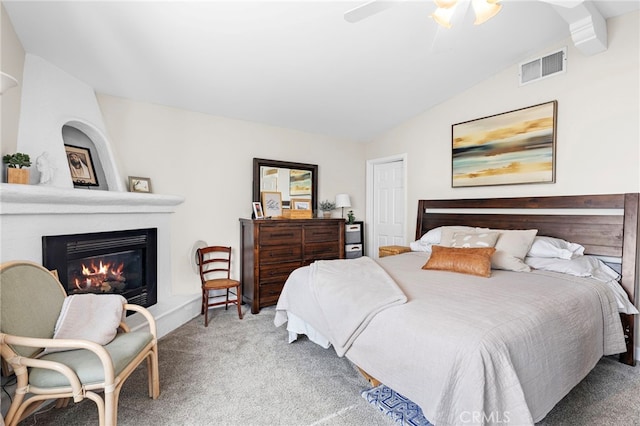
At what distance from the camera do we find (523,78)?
325 cm

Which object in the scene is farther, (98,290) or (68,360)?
(98,290)

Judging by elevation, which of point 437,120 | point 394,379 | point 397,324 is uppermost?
point 437,120

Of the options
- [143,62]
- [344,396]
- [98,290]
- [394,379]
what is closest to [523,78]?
[394,379]

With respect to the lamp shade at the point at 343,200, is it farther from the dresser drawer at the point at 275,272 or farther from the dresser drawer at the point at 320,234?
the dresser drawer at the point at 275,272

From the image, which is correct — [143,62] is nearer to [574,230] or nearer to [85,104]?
[85,104]

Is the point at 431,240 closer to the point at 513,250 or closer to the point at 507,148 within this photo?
the point at 513,250

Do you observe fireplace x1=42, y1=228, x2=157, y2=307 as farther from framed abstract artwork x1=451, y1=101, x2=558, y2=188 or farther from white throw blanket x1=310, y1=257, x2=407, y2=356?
framed abstract artwork x1=451, y1=101, x2=558, y2=188

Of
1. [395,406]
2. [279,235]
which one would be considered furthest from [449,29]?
[279,235]

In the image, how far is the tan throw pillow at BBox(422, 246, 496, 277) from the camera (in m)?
2.52

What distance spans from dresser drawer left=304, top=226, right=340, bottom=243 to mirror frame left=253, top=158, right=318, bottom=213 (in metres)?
0.54

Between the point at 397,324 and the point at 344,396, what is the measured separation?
2.42 ft

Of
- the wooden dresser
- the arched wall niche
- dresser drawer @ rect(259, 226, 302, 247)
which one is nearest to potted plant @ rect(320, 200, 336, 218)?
the wooden dresser

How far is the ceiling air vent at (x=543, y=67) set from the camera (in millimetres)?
2994

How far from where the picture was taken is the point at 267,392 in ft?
6.73
